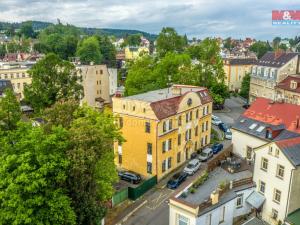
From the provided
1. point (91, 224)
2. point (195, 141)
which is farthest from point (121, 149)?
point (91, 224)

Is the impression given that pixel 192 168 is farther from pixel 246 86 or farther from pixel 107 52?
pixel 107 52

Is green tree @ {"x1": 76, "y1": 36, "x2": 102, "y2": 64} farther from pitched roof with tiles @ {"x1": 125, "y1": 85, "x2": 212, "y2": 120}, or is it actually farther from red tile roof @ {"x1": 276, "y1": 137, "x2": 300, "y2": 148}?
red tile roof @ {"x1": 276, "y1": 137, "x2": 300, "y2": 148}

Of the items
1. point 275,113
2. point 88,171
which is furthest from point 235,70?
point 88,171

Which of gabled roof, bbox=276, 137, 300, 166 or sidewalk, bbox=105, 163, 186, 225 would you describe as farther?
sidewalk, bbox=105, 163, 186, 225

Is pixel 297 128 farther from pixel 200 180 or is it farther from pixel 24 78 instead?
pixel 24 78

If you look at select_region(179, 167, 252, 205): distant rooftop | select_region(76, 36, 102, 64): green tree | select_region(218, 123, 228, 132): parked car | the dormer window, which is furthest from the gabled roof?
select_region(76, 36, 102, 64): green tree

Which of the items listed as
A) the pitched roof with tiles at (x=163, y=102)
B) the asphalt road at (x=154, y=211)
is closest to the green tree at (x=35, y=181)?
the asphalt road at (x=154, y=211)

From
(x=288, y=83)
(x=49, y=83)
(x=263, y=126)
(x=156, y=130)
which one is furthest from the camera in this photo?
(x=288, y=83)
